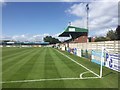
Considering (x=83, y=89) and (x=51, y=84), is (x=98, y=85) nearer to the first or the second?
(x=83, y=89)

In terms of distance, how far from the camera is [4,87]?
10.4 metres

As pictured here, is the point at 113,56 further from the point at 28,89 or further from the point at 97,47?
the point at 97,47

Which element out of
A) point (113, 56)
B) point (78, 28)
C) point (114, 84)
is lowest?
point (114, 84)

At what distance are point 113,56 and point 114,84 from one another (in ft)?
20.0

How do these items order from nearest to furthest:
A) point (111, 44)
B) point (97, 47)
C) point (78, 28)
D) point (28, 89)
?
point (28, 89) → point (111, 44) → point (97, 47) → point (78, 28)

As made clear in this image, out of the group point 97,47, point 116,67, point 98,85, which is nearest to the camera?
point 98,85

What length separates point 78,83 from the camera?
11219 mm

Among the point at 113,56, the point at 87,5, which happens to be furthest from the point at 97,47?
the point at 87,5

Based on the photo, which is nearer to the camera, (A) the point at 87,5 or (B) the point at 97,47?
(B) the point at 97,47

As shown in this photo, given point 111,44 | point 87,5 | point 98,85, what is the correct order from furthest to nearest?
point 87,5, point 111,44, point 98,85

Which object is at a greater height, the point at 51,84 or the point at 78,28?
the point at 78,28

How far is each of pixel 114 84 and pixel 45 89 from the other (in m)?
3.60

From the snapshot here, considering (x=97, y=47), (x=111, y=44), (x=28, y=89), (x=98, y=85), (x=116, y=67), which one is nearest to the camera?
(x=28, y=89)

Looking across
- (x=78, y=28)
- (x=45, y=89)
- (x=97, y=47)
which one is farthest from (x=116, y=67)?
(x=78, y=28)
